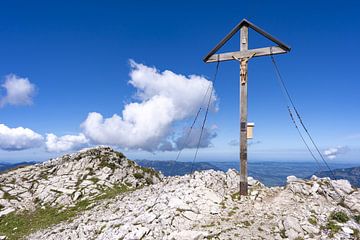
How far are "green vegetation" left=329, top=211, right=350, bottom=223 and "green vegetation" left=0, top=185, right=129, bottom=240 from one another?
1650 centimetres

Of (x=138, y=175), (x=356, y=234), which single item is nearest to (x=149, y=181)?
(x=138, y=175)

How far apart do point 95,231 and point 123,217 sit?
160 cm

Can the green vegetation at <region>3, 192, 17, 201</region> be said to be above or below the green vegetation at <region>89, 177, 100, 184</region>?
below

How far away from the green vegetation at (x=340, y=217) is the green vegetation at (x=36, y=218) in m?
16.5

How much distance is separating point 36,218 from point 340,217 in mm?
21503

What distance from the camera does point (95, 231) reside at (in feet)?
45.4

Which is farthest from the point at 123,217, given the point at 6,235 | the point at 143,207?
the point at 6,235

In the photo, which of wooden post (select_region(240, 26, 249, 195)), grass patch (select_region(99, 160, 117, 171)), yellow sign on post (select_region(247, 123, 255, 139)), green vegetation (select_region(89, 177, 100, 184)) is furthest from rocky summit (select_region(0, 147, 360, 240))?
grass patch (select_region(99, 160, 117, 171))

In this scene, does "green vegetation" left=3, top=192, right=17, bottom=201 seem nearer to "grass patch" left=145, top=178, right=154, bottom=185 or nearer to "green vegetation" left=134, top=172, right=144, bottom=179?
"green vegetation" left=134, top=172, right=144, bottom=179

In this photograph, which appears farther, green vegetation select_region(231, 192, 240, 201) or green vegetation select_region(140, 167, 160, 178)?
green vegetation select_region(140, 167, 160, 178)

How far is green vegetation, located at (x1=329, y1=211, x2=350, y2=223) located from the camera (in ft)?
38.2

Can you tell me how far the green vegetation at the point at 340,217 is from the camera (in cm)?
1166

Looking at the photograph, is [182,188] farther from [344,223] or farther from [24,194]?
[24,194]

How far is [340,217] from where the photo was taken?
11719 mm
